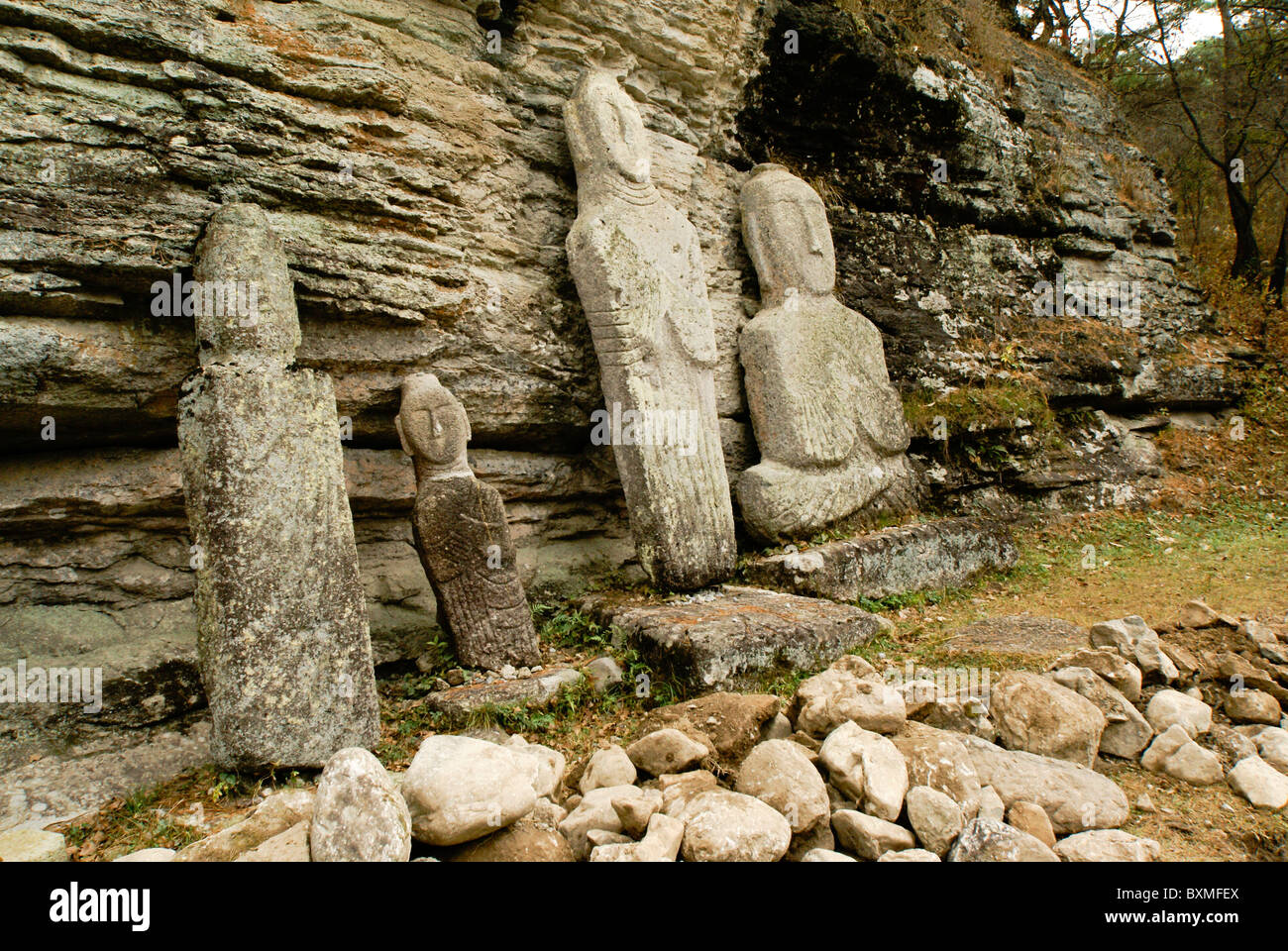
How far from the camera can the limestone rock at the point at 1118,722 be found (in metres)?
2.98

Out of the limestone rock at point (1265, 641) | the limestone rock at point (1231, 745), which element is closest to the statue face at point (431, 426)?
the limestone rock at point (1231, 745)

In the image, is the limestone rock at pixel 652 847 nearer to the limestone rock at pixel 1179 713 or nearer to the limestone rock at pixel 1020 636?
the limestone rock at pixel 1179 713

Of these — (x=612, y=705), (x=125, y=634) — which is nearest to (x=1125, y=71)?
(x=612, y=705)

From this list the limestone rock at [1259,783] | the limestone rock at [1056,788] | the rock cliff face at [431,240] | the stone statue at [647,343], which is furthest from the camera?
the stone statue at [647,343]

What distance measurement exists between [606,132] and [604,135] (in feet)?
0.10

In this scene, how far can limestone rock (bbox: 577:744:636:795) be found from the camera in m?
2.78

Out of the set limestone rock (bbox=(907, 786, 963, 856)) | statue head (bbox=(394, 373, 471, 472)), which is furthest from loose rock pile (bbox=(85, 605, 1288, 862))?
statue head (bbox=(394, 373, 471, 472))

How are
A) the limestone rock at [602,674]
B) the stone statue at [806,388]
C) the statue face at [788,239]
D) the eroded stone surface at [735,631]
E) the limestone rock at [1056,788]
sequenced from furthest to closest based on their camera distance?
the statue face at [788,239] → the stone statue at [806,388] → the limestone rock at [602,674] → the eroded stone surface at [735,631] → the limestone rock at [1056,788]

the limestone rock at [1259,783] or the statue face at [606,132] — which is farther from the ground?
the statue face at [606,132]

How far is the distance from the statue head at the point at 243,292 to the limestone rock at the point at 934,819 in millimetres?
2845

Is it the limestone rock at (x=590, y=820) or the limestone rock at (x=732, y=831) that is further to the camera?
the limestone rock at (x=590, y=820)

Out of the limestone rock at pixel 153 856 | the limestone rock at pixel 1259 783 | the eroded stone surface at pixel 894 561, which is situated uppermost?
the eroded stone surface at pixel 894 561

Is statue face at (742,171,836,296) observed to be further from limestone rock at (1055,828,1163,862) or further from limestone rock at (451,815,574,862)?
limestone rock at (451,815,574,862)

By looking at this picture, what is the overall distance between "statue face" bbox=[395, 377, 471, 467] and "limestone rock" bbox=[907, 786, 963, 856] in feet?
8.72
